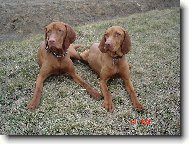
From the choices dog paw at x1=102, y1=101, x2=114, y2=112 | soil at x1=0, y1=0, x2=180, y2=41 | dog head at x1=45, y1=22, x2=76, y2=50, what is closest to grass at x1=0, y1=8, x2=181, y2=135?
dog paw at x1=102, y1=101, x2=114, y2=112

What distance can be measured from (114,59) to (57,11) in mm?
2157

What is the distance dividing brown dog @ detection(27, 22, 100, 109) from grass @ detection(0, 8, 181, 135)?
110mm

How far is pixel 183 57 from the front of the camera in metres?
4.73

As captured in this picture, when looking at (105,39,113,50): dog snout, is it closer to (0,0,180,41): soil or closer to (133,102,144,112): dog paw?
(133,102,144,112): dog paw

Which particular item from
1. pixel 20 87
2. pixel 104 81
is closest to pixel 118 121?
pixel 104 81

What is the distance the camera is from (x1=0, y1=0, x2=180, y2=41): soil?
638 centimetres

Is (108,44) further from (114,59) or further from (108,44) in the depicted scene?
(114,59)

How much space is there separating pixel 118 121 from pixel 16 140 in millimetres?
1167

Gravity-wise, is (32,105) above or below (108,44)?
below

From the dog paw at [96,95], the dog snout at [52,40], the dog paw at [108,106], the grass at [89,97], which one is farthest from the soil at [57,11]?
the dog paw at [108,106]

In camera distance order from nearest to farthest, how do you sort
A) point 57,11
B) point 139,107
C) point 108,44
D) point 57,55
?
point 139,107 < point 108,44 < point 57,55 < point 57,11

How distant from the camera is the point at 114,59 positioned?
199 inches

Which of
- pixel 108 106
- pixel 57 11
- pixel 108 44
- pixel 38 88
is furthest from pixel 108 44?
pixel 57 11

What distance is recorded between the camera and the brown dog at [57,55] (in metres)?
4.93
